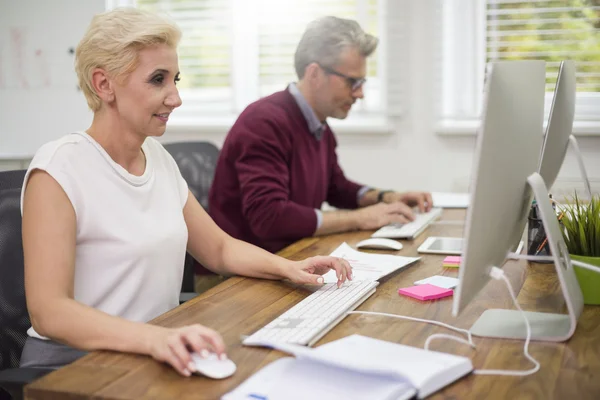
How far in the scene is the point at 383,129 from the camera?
3.44m

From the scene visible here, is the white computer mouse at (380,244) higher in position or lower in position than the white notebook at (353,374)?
lower

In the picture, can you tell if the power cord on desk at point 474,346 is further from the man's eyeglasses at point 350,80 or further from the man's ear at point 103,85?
the man's eyeglasses at point 350,80

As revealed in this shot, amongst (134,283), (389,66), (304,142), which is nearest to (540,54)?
(389,66)

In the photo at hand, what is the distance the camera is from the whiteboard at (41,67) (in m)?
3.88

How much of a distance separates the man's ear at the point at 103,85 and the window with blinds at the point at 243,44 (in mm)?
2065

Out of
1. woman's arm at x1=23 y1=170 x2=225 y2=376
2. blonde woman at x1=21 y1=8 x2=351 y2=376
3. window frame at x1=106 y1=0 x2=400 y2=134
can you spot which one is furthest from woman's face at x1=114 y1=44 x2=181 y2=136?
window frame at x1=106 y1=0 x2=400 y2=134

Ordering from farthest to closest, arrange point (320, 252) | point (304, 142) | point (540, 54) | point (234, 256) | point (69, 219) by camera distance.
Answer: point (540, 54)
point (304, 142)
point (320, 252)
point (234, 256)
point (69, 219)

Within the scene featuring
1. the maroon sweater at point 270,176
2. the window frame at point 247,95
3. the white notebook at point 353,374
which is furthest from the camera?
the window frame at point 247,95

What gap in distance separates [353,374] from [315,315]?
280 mm

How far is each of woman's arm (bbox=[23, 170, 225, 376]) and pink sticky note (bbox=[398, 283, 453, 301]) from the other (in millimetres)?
527

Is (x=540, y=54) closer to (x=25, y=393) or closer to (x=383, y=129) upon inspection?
(x=383, y=129)

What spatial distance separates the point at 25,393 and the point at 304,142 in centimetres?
155

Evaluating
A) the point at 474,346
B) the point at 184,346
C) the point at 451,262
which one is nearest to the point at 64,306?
the point at 184,346

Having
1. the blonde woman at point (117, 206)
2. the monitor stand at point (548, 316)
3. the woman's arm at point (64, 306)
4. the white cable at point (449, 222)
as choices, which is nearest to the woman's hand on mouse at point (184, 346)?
the woman's arm at point (64, 306)
